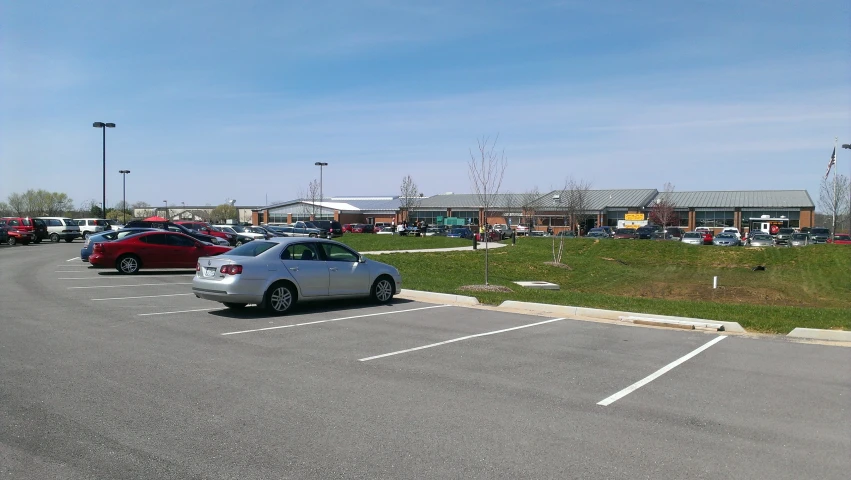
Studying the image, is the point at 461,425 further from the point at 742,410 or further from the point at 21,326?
the point at 21,326

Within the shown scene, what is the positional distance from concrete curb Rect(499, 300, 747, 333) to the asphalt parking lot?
3.25ft

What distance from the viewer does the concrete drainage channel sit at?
37.2 feet

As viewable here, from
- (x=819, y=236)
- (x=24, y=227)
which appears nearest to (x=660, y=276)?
(x=819, y=236)

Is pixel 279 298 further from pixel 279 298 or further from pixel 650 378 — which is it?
pixel 650 378

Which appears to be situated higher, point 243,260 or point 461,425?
point 243,260

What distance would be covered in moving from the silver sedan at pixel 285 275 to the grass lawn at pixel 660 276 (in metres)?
3.36

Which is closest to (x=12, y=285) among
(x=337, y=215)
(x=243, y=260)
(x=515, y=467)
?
(x=243, y=260)

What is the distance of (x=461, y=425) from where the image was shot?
6.27m

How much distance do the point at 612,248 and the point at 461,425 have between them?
124 ft

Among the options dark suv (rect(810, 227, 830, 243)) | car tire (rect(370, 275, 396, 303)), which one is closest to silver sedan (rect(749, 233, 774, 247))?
dark suv (rect(810, 227, 830, 243))

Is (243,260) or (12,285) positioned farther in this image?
(12,285)

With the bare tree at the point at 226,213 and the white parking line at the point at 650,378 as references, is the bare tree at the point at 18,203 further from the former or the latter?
the white parking line at the point at 650,378

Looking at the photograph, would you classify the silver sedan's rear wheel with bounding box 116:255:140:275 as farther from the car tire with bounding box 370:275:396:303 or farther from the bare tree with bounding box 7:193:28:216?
the bare tree with bounding box 7:193:28:216

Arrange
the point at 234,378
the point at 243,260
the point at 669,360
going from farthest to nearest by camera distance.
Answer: the point at 243,260
the point at 669,360
the point at 234,378
